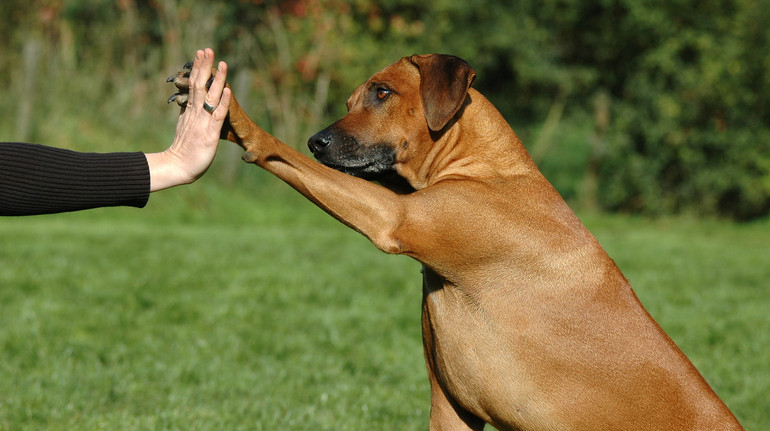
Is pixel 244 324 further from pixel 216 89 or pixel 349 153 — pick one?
pixel 216 89

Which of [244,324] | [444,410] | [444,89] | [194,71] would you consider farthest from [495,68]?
[194,71]

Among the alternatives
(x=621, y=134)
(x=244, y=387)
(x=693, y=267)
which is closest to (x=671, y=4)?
(x=621, y=134)

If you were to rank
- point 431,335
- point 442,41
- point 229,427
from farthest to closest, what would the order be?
point 442,41 → point 229,427 → point 431,335

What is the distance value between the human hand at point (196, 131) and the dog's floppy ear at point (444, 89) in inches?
32.2

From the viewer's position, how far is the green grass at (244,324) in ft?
15.2

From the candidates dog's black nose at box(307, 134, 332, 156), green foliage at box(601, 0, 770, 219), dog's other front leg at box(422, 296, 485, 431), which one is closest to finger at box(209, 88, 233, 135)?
dog's black nose at box(307, 134, 332, 156)

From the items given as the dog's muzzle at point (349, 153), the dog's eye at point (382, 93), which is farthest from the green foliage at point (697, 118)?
the dog's muzzle at point (349, 153)

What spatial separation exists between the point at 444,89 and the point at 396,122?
27 cm

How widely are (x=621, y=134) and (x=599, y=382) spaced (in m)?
12.4

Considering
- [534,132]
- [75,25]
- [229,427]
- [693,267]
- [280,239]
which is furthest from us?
[534,132]

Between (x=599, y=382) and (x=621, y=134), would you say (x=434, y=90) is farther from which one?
(x=621, y=134)

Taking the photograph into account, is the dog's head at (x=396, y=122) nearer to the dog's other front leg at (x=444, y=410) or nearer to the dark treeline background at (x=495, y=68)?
the dog's other front leg at (x=444, y=410)

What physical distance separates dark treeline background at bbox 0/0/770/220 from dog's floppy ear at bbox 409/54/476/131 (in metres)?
9.36

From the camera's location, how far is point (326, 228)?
11.7 metres
